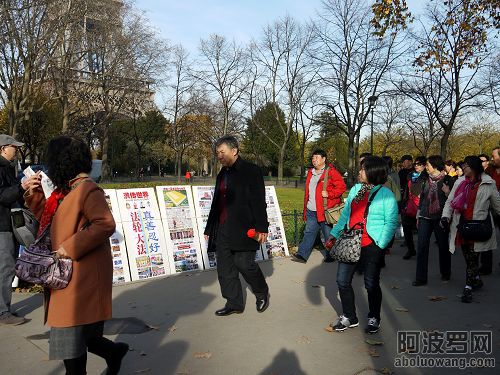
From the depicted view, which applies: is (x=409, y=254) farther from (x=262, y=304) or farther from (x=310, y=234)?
(x=262, y=304)

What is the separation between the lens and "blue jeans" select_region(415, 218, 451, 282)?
22.4 feet

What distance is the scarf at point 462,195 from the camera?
6.27 metres

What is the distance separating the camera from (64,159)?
307 cm

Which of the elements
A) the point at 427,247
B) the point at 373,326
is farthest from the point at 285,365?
the point at 427,247

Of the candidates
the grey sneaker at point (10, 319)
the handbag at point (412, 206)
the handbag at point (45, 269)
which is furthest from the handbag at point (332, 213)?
the handbag at point (45, 269)

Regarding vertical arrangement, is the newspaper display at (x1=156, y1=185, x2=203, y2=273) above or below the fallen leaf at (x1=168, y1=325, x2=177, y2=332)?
above

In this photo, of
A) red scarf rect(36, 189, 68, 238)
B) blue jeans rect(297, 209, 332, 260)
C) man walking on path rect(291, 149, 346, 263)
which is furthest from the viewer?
blue jeans rect(297, 209, 332, 260)

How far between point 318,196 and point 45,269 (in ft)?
19.8

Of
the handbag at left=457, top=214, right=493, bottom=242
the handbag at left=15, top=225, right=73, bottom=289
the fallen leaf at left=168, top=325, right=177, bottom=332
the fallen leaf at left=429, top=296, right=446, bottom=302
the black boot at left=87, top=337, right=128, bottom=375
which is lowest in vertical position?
the fallen leaf at left=429, top=296, right=446, bottom=302

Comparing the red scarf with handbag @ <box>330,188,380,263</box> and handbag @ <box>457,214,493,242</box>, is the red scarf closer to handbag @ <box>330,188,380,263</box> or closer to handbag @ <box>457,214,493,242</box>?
handbag @ <box>330,188,380,263</box>

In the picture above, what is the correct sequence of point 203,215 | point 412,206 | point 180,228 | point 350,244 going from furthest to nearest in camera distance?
1. point 412,206
2. point 203,215
3. point 180,228
4. point 350,244

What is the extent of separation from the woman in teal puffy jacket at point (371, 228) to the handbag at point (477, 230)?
1.95 metres

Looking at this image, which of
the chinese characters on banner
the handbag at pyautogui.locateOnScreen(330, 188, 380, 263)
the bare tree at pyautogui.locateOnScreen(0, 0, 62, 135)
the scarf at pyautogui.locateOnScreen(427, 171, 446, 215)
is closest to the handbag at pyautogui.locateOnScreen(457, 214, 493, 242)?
the scarf at pyautogui.locateOnScreen(427, 171, 446, 215)

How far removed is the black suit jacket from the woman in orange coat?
90.5 inches
